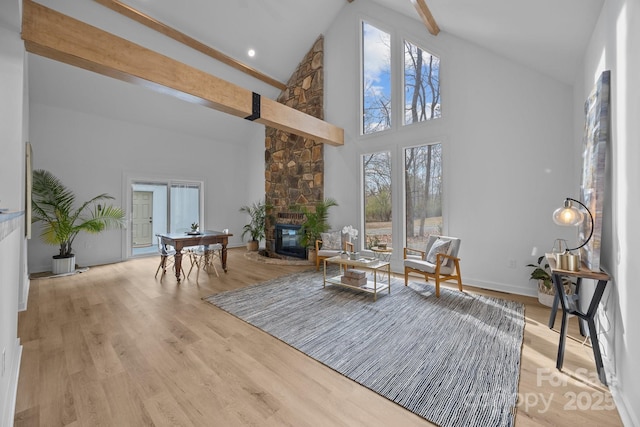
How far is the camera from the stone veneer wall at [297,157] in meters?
6.00

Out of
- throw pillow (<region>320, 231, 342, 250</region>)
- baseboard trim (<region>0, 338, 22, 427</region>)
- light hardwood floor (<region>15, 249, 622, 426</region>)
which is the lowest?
light hardwood floor (<region>15, 249, 622, 426</region>)

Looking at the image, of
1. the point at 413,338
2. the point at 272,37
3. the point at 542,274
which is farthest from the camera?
the point at 272,37

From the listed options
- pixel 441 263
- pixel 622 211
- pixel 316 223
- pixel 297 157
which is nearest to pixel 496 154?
pixel 441 263

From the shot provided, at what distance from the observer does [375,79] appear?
5.31 meters

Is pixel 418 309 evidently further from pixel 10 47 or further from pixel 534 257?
pixel 10 47

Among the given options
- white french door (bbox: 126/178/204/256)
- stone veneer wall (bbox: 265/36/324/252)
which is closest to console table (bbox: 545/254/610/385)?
stone veneer wall (bbox: 265/36/324/252)

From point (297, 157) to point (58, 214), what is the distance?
15.2 feet

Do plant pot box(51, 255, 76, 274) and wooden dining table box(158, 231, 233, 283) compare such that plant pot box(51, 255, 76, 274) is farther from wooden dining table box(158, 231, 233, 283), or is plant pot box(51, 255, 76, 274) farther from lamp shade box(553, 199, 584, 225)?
lamp shade box(553, 199, 584, 225)

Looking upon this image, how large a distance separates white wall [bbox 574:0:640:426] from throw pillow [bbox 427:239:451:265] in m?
1.65

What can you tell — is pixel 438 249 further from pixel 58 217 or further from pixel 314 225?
pixel 58 217

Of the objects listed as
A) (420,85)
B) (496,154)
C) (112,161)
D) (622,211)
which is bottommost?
(622,211)

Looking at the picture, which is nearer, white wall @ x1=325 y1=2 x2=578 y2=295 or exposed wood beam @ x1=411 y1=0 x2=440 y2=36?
white wall @ x1=325 y1=2 x2=578 y2=295

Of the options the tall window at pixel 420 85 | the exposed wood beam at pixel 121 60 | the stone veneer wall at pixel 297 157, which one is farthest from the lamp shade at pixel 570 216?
the stone veneer wall at pixel 297 157

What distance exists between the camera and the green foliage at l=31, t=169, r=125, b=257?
4719 mm
